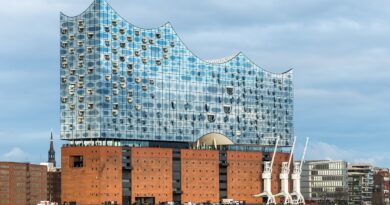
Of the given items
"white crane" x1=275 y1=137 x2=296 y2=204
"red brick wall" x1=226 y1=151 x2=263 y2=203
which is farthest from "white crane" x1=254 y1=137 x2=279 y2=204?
"white crane" x1=275 y1=137 x2=296 y2=204

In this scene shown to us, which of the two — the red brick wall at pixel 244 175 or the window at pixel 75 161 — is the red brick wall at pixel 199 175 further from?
the window at pixel 75 161

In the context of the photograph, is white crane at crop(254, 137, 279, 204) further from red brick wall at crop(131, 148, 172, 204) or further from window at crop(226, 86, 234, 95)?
red brick wall at crop(131, 148, 172, 204)

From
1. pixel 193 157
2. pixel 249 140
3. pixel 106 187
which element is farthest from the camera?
pixel 249 140

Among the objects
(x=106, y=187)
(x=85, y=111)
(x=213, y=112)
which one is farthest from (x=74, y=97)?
(x=213, y=112)

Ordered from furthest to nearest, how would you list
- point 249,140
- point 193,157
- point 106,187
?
1. point 249,140
2. point 193,157
3. point 106,187

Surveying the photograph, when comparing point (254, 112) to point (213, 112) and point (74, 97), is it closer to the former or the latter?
point (213, 112)

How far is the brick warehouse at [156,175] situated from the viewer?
155m

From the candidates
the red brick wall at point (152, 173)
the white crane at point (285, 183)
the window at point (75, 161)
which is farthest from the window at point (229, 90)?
the window at point (75, 161)

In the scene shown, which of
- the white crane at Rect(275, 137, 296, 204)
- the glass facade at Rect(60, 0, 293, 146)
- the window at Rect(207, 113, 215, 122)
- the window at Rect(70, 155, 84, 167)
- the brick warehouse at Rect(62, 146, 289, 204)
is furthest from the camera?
the white crane at Rect(275, 137, 296, 204)

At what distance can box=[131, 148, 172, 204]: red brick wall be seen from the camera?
160000mm

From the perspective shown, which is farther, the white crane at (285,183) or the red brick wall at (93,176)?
the white crane at (285,183)

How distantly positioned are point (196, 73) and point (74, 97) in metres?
27.5

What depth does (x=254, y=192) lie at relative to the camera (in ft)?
593

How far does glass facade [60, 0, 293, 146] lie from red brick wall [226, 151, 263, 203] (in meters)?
4.70
